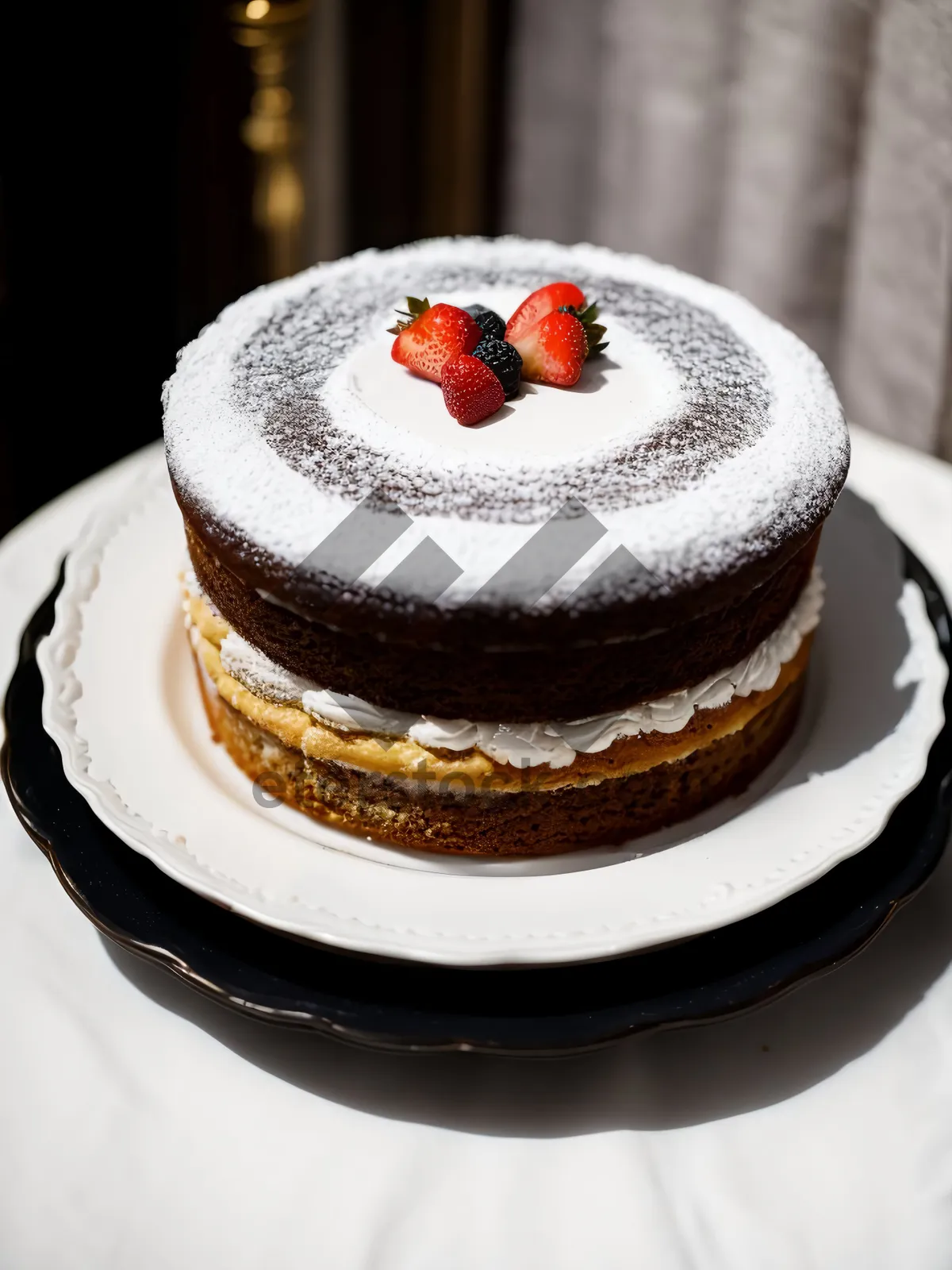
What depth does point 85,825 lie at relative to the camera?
1.59 metres

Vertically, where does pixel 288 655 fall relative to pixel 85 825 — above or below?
above

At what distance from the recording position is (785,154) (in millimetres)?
2711

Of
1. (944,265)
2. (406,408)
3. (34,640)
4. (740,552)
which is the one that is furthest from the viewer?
(944,265)

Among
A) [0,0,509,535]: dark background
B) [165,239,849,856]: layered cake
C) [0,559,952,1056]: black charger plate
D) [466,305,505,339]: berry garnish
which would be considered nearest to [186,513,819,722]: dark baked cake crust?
[165,239,849,856]: layered cake

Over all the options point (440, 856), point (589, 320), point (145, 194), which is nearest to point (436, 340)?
point (589, 320)

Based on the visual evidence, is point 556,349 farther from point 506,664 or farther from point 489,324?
point 506,664

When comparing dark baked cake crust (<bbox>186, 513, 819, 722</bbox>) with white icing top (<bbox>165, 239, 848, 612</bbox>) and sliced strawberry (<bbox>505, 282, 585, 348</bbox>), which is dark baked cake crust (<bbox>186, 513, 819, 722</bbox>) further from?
sliced strawberry (<bbox>505, 282, 585, 348</bbox>)

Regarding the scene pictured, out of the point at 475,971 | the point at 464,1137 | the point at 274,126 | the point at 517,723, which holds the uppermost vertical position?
the point at 274,126

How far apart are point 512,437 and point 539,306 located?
0.26 meters

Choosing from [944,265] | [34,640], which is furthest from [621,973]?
[944,265]

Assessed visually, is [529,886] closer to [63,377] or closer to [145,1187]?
[145,1187]

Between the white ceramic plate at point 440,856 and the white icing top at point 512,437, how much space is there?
34cm

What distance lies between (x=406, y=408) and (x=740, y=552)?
0.51 metres

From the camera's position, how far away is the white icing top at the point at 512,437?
1.46m
